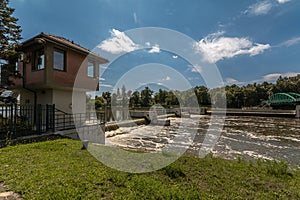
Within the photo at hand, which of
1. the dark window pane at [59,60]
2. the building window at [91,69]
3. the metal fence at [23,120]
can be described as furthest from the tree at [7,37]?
the building window at [91,69]

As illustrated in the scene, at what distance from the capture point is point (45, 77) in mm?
8516

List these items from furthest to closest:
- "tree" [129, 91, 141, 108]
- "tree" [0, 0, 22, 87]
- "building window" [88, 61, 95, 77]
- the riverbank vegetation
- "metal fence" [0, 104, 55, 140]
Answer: "tree" [129, 91, 141, 108], the riverbank vegetation, "building window" [88, 61, 95, 77], "tree" [0, 0, 22, 87], "metal fence" [0, 104, 55, 140]

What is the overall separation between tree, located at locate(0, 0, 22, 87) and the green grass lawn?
6.07m

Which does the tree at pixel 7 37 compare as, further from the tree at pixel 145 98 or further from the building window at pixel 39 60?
the tree at pixel 145 98

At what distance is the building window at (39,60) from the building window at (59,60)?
0.66 m

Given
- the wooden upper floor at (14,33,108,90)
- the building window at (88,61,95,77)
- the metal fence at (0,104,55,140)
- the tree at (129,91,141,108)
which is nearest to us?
the metal fence at (0,104,55,140)

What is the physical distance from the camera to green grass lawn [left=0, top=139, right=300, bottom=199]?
2.84 metres

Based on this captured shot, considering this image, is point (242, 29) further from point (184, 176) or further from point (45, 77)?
point (45, 77)

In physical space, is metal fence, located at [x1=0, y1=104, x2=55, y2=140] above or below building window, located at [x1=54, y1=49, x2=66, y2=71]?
below

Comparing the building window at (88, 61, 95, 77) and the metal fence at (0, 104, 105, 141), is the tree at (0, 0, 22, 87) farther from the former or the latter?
the building window at (88, 61, 95, 77)

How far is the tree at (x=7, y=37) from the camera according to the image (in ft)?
26.8

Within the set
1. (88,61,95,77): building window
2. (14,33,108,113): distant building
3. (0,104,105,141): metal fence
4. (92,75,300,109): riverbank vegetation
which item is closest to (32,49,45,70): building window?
(14,33,108,113): distant building

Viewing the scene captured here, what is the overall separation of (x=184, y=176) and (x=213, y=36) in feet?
35.6

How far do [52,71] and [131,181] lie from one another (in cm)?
807
